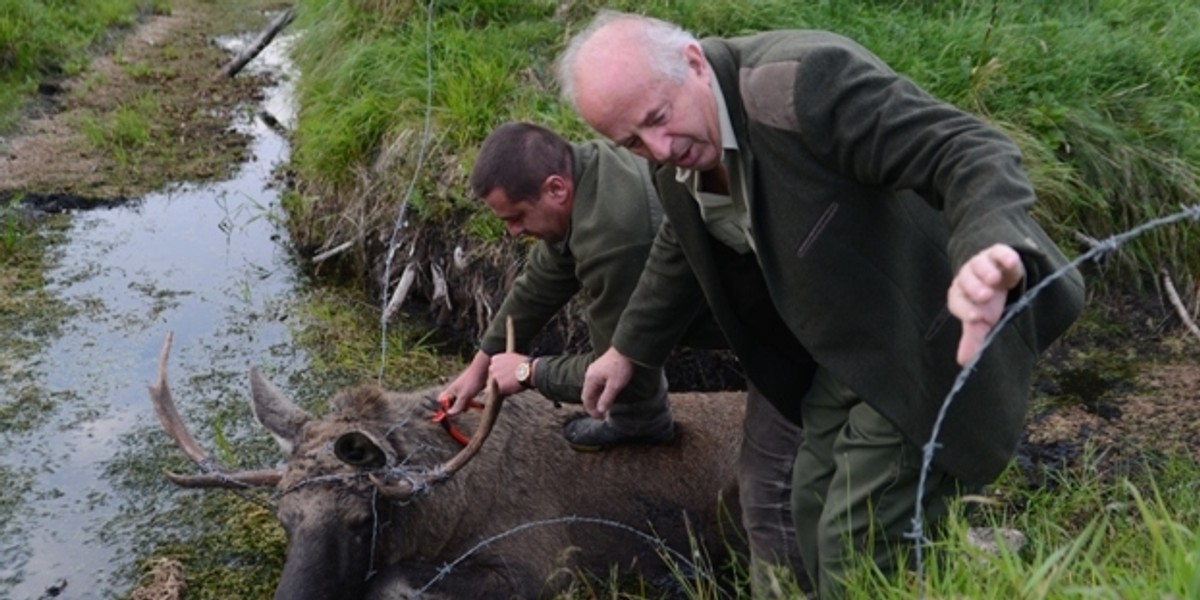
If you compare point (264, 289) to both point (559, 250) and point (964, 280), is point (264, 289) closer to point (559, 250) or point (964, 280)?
point (559, 250)

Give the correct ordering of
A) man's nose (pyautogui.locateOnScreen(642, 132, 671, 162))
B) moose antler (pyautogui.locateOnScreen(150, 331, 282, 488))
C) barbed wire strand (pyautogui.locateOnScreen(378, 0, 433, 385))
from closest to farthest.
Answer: man's nose (pyautogui.locateOnScreen(642, 132, 671, 162)) → moose antler (pyautogui.locateOnScreen(150, 331, 282, 488)) → barbed wire strand (pyautogui.locateOnScreen(378, 0, 433, 385))

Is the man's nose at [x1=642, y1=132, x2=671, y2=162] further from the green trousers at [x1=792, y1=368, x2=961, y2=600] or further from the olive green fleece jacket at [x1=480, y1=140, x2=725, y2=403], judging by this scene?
the olive green fleece jacket at [x1=480, y1=140, x2=725, y2=403]

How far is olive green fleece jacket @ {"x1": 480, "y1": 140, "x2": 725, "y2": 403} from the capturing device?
15.8 ft

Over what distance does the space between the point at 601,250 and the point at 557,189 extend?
28 cm

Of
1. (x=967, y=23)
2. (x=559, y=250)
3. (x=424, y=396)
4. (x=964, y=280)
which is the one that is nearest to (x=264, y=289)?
(x=424, y=396)

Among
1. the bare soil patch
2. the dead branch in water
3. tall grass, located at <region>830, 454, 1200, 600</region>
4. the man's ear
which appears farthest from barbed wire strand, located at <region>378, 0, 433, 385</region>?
the dead branch in water

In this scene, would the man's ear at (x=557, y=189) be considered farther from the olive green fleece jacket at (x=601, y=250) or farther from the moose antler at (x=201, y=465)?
the moose antler at (x=201, y=465)

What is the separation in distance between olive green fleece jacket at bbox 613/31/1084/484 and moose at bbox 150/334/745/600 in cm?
152

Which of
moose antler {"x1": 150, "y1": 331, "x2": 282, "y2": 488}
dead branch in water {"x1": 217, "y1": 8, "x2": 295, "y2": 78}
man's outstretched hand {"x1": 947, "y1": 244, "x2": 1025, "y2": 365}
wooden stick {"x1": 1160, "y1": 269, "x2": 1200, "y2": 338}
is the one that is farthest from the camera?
dead branch in water {"x1": 217, "y1": 8, "x2": 295, "y2": 78}

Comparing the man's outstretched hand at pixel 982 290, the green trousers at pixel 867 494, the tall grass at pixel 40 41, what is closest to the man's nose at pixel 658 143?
the green trousers at pixel 867 494

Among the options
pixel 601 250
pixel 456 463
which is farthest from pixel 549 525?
pixel 601 250

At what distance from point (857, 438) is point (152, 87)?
424 inches

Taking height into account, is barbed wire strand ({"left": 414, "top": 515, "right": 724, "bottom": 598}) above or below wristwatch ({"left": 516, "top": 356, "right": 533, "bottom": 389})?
below

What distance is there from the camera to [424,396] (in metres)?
5.51
